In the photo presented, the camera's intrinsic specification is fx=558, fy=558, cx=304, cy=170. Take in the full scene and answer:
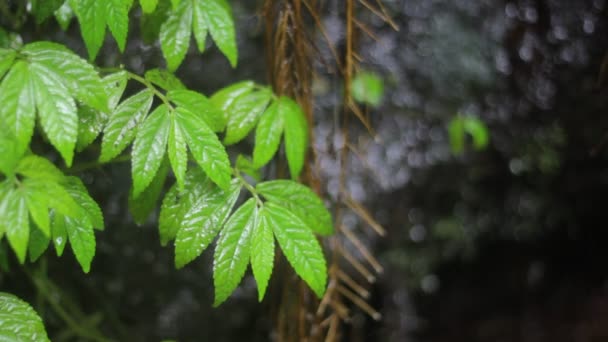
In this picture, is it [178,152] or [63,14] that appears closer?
[178,152]

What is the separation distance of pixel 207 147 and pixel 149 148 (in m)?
0.10

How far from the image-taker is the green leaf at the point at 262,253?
Answer: 102cm

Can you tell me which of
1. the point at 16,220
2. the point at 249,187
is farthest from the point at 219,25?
the point at 16,220

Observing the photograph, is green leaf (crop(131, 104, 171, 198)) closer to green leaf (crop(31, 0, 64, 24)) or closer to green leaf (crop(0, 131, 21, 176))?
Result: green leaf (crop(0, 131, 21, 176))

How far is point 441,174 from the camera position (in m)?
2.81

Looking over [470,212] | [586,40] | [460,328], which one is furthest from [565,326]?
[586,40]

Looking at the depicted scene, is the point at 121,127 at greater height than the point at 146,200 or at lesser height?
greater

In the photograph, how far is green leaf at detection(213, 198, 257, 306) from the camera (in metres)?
1.05

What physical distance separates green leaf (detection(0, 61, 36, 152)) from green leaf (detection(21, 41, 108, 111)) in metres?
0.06

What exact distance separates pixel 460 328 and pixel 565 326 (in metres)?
0.59

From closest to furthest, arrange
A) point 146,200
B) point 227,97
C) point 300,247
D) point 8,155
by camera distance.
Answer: point 8,155
point 300,247
point 146,200
point 227,97

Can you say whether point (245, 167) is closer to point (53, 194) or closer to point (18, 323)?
point (53, 194)

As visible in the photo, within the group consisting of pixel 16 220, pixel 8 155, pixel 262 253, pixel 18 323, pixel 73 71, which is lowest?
pixel 18 323

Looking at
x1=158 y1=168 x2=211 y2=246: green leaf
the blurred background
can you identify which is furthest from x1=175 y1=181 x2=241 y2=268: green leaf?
the blurred background
